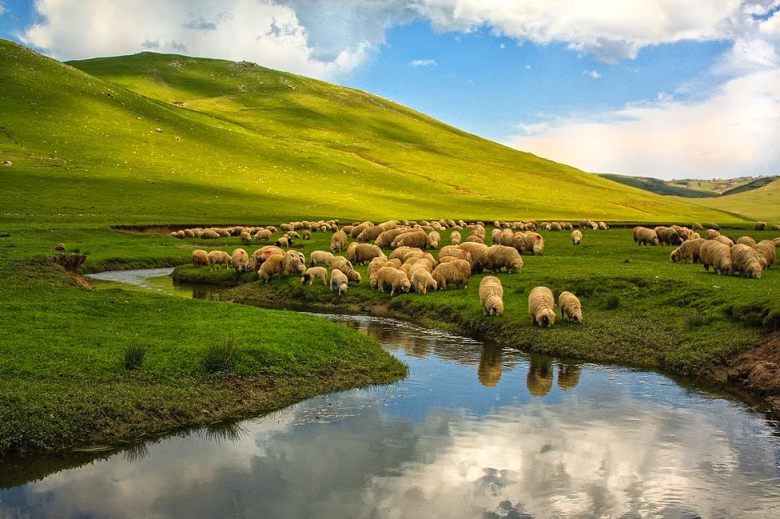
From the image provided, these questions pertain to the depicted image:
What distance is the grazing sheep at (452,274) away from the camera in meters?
31.2

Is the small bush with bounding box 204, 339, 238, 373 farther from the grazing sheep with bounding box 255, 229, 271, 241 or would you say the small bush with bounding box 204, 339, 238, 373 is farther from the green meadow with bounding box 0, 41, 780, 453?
the grazing sheep with bounding box 255, 229, 271, 241

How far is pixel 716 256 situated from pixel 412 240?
59.2 feet

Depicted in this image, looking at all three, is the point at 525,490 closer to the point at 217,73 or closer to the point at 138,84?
the point at 138,84

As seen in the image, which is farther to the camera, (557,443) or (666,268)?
(666,268)

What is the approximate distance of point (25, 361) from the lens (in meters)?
15.8

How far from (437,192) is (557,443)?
3845 inches

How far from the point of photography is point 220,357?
1750cm

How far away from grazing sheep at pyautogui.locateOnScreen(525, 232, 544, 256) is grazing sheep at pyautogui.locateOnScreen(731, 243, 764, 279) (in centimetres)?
1197

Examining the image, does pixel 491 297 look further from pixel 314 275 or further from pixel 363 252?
pixel 363 252

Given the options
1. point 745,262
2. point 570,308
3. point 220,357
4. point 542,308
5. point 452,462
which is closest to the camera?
point 452,462

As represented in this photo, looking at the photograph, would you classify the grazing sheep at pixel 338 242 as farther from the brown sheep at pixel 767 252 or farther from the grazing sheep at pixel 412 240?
the brown sheep at pixel 767 252

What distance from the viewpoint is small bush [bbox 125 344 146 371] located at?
646 inches

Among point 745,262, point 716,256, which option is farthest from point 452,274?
point 745,262

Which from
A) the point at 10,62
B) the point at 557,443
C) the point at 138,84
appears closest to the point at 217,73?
the point at 138,84
